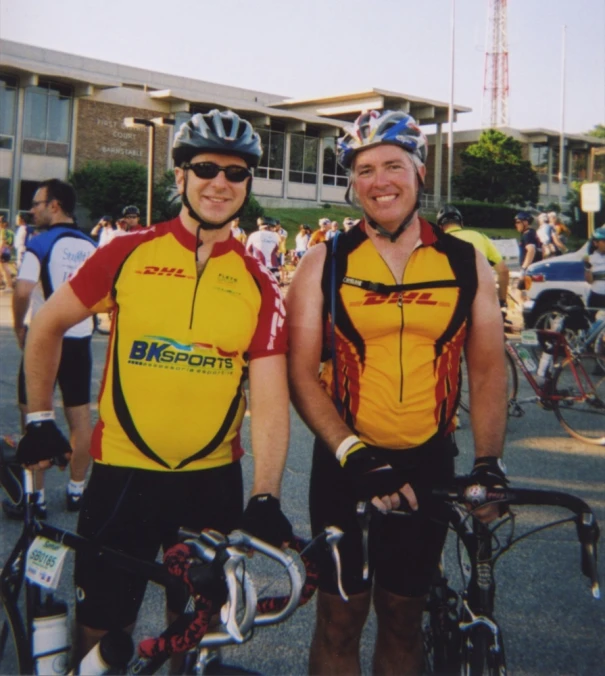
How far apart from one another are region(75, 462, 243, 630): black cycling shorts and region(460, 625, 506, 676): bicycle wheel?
0.76m

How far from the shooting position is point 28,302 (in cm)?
521

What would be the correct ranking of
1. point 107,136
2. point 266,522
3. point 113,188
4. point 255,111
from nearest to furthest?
point 266,522, point 113,188, point 107,136, point 255,111

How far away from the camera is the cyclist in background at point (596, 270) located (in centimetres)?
1034

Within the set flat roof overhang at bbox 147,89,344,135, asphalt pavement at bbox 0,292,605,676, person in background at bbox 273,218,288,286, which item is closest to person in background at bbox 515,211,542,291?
person in background at bbox 273,218,288,286

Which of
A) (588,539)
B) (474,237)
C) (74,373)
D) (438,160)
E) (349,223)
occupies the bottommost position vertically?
(588,539)

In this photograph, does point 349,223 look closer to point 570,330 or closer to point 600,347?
point 570,330

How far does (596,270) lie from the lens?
36.2 ft

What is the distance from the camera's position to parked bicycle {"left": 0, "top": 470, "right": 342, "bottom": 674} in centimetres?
175

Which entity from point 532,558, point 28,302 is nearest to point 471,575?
point 532,558

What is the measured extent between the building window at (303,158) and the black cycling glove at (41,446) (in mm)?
49194

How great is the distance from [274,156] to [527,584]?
47.1 metres

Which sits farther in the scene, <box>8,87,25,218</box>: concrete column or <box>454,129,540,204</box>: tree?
<box>454,129,540,204</box>: tree

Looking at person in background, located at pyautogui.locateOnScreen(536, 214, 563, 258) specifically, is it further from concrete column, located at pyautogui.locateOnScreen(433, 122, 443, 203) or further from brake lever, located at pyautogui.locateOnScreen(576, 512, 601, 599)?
concrete column, located at pyautogui.locateOnScreen(433, 122, 443, 203)

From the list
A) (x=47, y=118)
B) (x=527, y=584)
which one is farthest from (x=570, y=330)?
(x=47, y=118)
